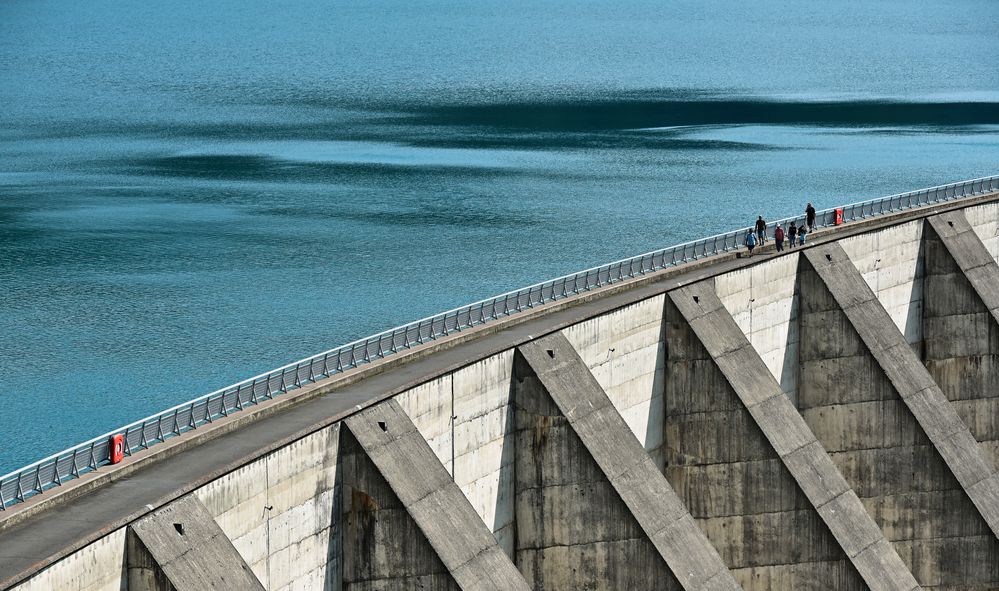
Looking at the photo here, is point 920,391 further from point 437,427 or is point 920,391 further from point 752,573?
point 437,427

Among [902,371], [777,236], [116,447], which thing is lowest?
[116,447]

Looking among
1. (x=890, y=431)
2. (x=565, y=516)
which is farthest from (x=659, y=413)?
(x=890, y=431)

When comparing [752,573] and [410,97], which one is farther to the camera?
[410,97]

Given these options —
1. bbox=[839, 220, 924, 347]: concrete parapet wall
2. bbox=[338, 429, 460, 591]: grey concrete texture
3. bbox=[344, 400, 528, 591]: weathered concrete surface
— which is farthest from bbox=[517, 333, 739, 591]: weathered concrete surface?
bbox=[839, 220, 924, 347]: concrete parapet wall

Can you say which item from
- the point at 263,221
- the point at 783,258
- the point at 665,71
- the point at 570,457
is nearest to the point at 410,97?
the point at 665,71

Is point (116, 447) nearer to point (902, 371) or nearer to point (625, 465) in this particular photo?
point (625, 465)
